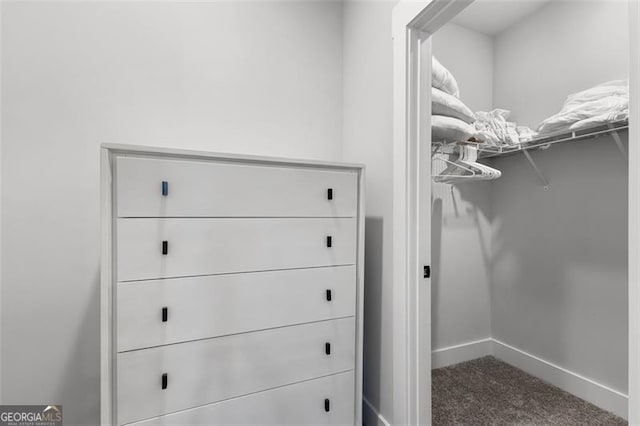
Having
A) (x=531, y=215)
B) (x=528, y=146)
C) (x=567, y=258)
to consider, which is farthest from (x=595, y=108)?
(x=567, y=258)

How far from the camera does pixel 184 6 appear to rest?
5.08ft

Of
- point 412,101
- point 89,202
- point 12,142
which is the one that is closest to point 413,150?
point 412,101

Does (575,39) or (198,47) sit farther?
(575,39)

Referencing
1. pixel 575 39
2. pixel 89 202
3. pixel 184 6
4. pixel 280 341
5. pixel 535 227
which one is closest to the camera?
pixel 280 341

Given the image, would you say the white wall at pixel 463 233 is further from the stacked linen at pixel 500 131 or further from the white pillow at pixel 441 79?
the white pillow at pixel 441 79

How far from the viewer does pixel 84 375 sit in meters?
1.39

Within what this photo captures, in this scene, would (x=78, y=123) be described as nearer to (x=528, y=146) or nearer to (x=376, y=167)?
(x=376, y=167)

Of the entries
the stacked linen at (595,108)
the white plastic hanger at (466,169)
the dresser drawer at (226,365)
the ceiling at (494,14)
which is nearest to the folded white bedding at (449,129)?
the white plastic hanger at (466,169)

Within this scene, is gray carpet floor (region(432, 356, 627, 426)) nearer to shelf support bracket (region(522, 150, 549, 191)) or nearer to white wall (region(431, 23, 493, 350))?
white wall (region(431, 23, 493, 350))

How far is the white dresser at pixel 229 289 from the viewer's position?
1037mm

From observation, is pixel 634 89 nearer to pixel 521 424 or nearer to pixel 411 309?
pixel 411 309

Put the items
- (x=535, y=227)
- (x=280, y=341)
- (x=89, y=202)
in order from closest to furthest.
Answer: (x=280, y=341)
(x=89, y=202)
(x=535, y=227)

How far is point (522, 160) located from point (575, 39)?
75cm

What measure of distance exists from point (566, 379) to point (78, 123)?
3010 millimetres
